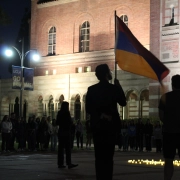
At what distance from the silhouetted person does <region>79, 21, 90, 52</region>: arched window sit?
1423 inches

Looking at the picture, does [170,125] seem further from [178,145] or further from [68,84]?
[68,84]

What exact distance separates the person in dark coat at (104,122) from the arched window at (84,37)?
123 feet

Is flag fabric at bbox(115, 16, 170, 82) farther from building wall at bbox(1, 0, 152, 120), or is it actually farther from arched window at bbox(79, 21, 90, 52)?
arched window at bbox(79, 21, 90, 52)

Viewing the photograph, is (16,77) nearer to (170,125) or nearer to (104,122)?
(170,125)

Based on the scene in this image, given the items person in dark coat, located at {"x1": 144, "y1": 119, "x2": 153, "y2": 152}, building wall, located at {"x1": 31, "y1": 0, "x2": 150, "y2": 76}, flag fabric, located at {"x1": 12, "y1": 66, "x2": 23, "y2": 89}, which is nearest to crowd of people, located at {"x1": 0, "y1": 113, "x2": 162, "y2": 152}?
person in dark coat, located at {"x1": 144, "y1": 119, "x2": 153, "y2": 152}

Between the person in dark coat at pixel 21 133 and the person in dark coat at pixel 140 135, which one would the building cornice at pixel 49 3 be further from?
the person in dark coat at pixel 21 133

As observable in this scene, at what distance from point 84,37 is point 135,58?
3034cm

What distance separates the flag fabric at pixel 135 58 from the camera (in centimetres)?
1327

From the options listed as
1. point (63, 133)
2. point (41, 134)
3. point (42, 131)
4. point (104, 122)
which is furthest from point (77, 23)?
point (104, 122)

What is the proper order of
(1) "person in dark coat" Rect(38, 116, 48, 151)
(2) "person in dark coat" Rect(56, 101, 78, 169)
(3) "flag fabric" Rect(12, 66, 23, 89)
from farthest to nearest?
(3) "flag fabric" Rect(12, 66, 23, 89) < (1) "person in dark coat" Rect(38, 116, 48, 151) < (2) "person in dark coat" Rect(56, 101, 78, 169)

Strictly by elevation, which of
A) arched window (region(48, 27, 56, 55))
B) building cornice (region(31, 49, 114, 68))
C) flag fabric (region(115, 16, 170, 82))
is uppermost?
arched window (region(48, 27, 56, 55))

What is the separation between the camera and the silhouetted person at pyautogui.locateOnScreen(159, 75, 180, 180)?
355 inches

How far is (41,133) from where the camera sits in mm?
25797

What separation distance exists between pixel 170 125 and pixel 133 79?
28947 mm
